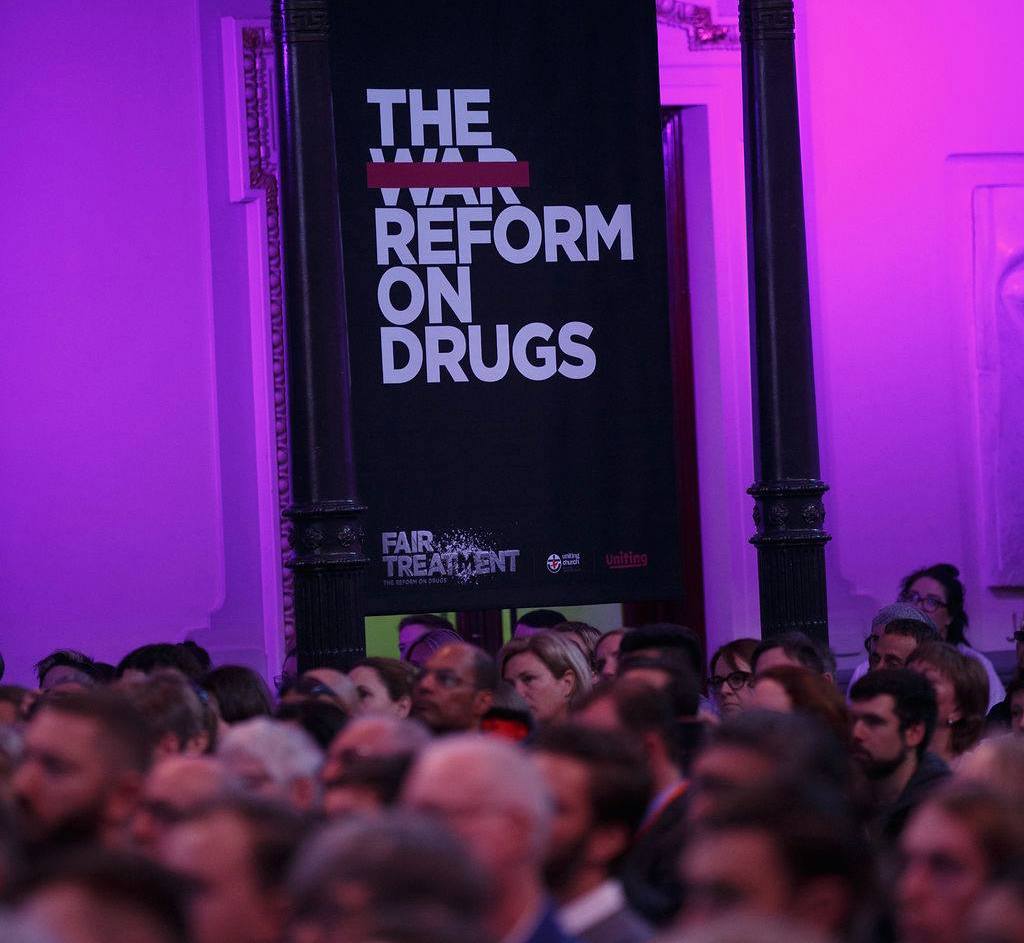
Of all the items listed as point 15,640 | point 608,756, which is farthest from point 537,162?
point 608,756

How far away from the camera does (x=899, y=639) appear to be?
802 cm

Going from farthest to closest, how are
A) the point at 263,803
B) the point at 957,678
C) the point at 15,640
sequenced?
1. the point at 15,640
2. the point at 957,678
3. the point at 263,803

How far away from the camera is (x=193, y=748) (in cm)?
598

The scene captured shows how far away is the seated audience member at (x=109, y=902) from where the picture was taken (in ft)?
9.28

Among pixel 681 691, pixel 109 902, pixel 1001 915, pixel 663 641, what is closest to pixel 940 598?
pixel 663 641

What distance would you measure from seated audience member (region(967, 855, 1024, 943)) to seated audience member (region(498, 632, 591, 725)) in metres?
4.60

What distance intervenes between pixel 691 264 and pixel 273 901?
8495 mm

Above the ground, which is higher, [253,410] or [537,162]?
[537,162]

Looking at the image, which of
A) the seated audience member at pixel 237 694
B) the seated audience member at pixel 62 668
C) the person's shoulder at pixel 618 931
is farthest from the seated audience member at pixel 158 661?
the person's shoulder at pixel 618 931

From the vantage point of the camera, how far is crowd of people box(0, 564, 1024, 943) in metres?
2.76

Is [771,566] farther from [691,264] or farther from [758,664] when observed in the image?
[691,264]

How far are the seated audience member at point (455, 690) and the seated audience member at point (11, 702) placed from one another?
131cm

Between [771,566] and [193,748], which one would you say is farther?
[771,566]

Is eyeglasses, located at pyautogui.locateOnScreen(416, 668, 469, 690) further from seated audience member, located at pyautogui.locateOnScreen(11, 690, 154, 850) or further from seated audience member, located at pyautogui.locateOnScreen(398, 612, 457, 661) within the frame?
seated audience member, located at pyautogui.locateOnScreen(398, 612, 457, 661)
